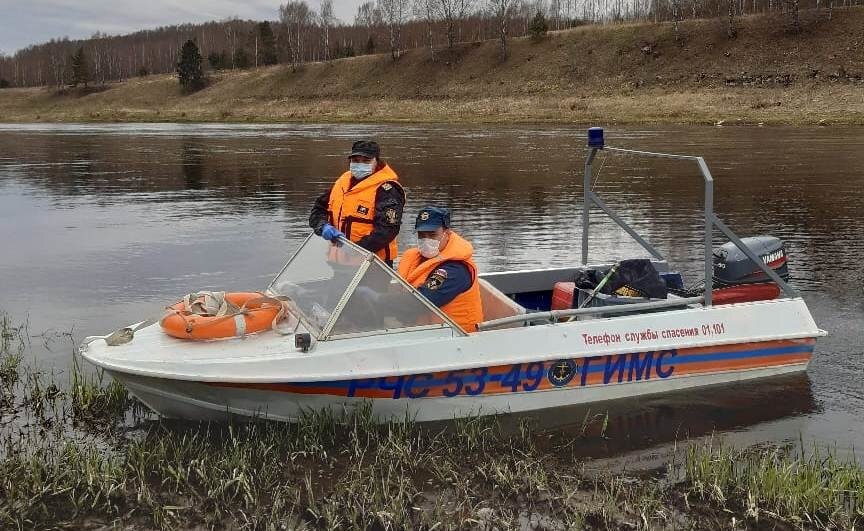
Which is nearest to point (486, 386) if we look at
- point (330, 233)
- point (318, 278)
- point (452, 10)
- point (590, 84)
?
point (318, 278)

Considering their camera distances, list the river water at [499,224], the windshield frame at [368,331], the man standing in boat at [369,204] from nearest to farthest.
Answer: the windshield frame at [368,331] < the river water at [499,224] < the man standing in boat at [369,204]

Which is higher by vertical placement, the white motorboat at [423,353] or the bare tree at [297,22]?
the bare tree at [297,22]

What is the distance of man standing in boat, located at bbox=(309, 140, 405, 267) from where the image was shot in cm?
657

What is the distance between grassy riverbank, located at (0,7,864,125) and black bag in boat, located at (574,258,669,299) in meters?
33.0

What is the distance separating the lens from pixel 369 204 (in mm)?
6637

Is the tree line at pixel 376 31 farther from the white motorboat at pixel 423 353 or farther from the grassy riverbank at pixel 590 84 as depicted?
the white motorboat at pixel 423 353

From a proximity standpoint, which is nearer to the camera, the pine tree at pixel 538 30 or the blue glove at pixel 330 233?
the blue glove at pixel 330 233

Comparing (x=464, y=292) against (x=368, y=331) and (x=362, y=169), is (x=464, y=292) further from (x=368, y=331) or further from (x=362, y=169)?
(x=362, y=169)

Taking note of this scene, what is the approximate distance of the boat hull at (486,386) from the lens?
535cm

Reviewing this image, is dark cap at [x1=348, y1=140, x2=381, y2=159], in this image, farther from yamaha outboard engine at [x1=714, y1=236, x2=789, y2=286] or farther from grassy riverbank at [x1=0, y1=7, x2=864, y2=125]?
grassy riverbank at [x1=0, y1=7, x2=864, y2=125]

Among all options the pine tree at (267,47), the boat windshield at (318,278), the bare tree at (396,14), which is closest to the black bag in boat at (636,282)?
the boat windshield at (318,278)

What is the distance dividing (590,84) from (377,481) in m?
51.0

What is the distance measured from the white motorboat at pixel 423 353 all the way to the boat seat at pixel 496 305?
1 centimetres

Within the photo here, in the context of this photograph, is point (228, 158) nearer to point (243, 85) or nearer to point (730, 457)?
point (730, 457)
